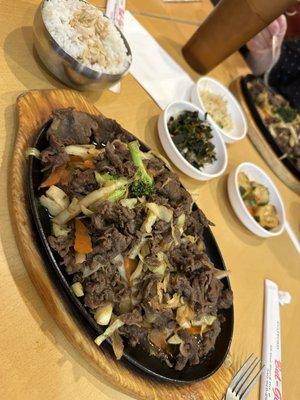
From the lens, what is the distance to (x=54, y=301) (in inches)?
48.1

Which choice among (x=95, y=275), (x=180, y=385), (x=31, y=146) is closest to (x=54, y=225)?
(x=95, y=275)

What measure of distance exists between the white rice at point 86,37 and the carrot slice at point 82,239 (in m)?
0.77

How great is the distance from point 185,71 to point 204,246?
4.78 feet

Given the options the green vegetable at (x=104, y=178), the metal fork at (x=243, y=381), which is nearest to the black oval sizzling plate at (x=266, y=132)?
the metal fork at (x=243, y=381)

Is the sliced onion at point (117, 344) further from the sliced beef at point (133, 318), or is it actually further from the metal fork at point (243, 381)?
the metal fork at point (243, 381)

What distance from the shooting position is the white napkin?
2.34 m

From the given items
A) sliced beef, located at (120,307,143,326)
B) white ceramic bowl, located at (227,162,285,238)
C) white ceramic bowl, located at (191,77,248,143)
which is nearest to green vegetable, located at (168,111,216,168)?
white ceramic bowl, located at (227,162,285,238)

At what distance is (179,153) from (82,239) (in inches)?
37.4

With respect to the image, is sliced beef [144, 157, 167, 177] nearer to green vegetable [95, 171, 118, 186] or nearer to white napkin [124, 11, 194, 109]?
green vegetable [95, 171, 118, 186]

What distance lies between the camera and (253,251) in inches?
92.7

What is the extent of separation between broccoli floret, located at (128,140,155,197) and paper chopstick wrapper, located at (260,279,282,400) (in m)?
1.07

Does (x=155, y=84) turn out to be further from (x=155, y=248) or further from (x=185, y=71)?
(x=155, y=248)

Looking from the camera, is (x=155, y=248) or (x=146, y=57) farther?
(x=146, y=57)

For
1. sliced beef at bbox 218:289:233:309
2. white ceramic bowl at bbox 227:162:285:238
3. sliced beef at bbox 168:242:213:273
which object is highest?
sliced beef at bbox 168:242:213:273
